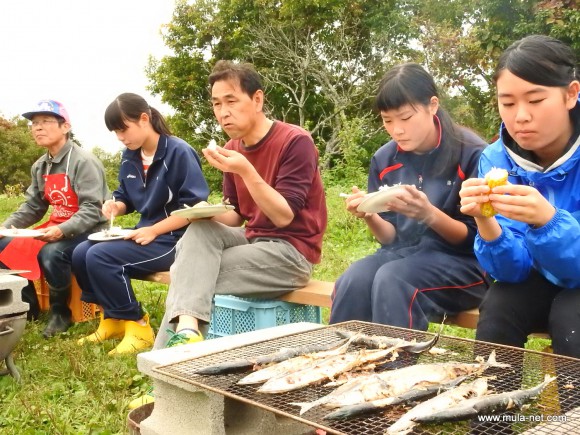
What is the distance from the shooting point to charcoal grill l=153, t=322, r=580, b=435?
5.80 ft

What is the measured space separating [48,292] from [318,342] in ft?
12.1

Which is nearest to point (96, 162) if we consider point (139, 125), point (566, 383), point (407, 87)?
point (139, 125)

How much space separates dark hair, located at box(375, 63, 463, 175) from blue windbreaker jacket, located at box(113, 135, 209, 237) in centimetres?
181

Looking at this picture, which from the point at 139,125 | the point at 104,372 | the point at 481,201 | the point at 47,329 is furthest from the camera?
the point at 47,329

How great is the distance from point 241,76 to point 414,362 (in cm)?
222

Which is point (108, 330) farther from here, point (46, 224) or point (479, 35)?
point (479, 35)

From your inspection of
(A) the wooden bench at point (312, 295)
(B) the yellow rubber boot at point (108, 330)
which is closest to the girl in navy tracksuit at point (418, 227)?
(A) the wooden bench at point (312, 295)

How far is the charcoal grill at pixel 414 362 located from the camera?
5.80 feet

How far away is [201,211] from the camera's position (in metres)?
3.39

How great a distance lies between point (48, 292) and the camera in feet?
17.9

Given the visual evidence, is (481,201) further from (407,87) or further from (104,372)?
(104,372)

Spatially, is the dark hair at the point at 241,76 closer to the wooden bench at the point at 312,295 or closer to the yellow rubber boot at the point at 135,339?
the wooden bench at the point at 312,295

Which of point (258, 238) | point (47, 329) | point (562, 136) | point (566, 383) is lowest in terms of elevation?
point (47, 329)

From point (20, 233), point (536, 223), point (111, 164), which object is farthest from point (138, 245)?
point (111, 164)
